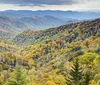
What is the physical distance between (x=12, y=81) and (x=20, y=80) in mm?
1203

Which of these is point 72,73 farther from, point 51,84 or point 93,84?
point 51,84

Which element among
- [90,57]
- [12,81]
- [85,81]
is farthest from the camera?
[90,57]

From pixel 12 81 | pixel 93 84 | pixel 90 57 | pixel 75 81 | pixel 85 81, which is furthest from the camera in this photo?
pixel 90 57

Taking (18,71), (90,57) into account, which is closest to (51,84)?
(18,71)

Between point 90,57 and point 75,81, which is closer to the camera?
point 75,81

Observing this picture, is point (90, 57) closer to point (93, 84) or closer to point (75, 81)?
point (93, 84)

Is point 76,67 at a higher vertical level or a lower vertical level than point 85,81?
higher

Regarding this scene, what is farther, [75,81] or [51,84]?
[51,84]

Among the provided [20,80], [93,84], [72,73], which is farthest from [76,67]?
[93,84]

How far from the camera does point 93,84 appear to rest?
47.8 meters

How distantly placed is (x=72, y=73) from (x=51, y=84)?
206ft

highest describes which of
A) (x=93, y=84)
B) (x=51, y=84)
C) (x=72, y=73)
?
(x=72, y=73)

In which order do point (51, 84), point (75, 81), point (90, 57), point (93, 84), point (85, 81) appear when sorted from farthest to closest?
point (90, 57), point (51, 84), point (93, 84), point (85, 81), point (75, 81)

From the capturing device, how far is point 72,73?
32094mm
